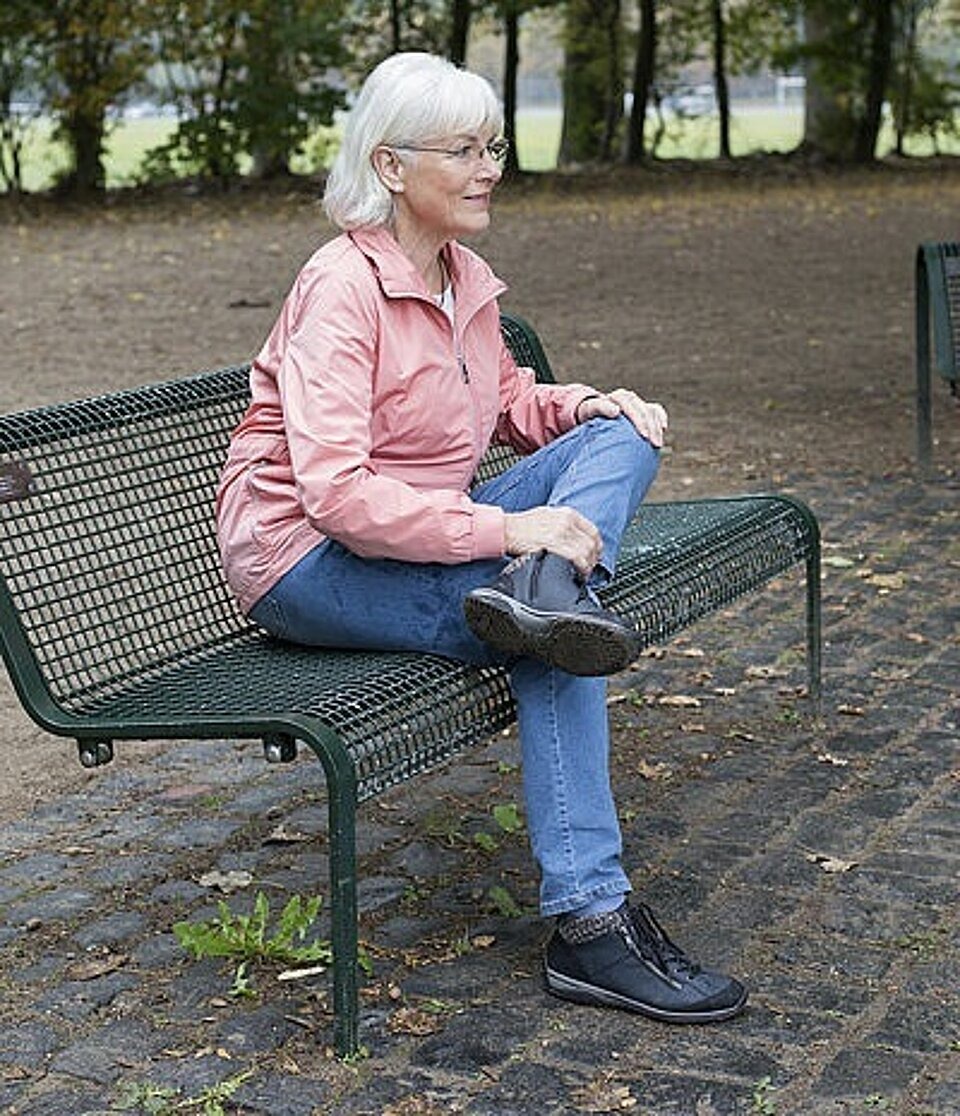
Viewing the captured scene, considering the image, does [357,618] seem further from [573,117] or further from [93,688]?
[573,117]

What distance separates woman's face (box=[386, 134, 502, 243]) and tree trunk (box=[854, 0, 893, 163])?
2275 centimetres

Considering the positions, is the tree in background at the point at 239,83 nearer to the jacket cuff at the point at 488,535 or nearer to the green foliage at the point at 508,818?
the green foliage at the point at 508,818

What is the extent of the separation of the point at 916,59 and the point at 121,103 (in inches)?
402

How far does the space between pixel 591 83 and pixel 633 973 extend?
24.6 meters

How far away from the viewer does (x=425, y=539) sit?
4066 mm

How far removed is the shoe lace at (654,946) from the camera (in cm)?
394

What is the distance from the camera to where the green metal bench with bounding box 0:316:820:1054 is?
12.6 ft

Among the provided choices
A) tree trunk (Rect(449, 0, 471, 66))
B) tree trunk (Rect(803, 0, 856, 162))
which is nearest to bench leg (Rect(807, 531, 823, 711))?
tree trunk (Rect(449, 0, 471, 66))

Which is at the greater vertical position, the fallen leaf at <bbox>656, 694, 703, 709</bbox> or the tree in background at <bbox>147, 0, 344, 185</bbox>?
the fallen leaf at <bbox>656, 694, 703, 709</bbox>

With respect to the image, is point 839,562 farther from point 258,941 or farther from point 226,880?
point 258,941

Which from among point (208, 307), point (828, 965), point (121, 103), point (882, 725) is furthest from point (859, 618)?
point (121, 103)

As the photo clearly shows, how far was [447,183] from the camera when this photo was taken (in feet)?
14.0

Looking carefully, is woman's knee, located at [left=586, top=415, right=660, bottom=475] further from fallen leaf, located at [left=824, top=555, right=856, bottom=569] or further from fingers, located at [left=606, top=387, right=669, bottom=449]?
fallen leaf, located at [left=824, top=555, right=856, bottom=569]

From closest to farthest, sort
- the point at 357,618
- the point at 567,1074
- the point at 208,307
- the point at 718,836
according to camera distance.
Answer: the point at 567,1074, the point at 357,618, the point at 718,836, the point at 208,307
